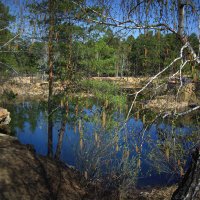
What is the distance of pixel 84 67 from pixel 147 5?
11.3 metres

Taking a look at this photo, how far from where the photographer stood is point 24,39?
655 centimetres

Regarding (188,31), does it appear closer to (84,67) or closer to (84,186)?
(84,186)

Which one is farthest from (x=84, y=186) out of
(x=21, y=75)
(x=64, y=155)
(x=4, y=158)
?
(x=64, y=155)

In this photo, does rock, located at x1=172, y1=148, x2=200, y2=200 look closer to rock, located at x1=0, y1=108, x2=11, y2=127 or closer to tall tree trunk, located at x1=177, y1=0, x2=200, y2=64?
tall tree trunk, located at x1=177, y1=0, x2=200, y2=64

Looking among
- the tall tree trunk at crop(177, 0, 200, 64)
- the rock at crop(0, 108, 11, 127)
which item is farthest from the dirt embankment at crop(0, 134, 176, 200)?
the rock at crop(0, 108, 11, 127)

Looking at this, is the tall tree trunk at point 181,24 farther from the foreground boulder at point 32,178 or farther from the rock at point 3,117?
the rock at point 3,117

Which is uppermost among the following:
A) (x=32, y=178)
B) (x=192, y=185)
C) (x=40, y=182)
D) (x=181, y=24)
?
(x=181, y=24)

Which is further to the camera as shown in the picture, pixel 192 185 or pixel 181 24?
pixel 192 185

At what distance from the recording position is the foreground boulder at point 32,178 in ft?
20.3

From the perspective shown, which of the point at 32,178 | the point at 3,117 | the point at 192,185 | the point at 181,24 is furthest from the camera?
the point at 3,117

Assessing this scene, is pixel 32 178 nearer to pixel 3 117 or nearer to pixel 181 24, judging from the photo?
pixel 181 24

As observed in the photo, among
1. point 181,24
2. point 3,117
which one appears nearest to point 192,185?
point 181,24

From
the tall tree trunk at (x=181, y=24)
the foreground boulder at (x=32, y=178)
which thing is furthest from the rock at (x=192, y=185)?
the foreground boulder at (x=32, y=178)

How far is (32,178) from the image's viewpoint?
6.75 meters
